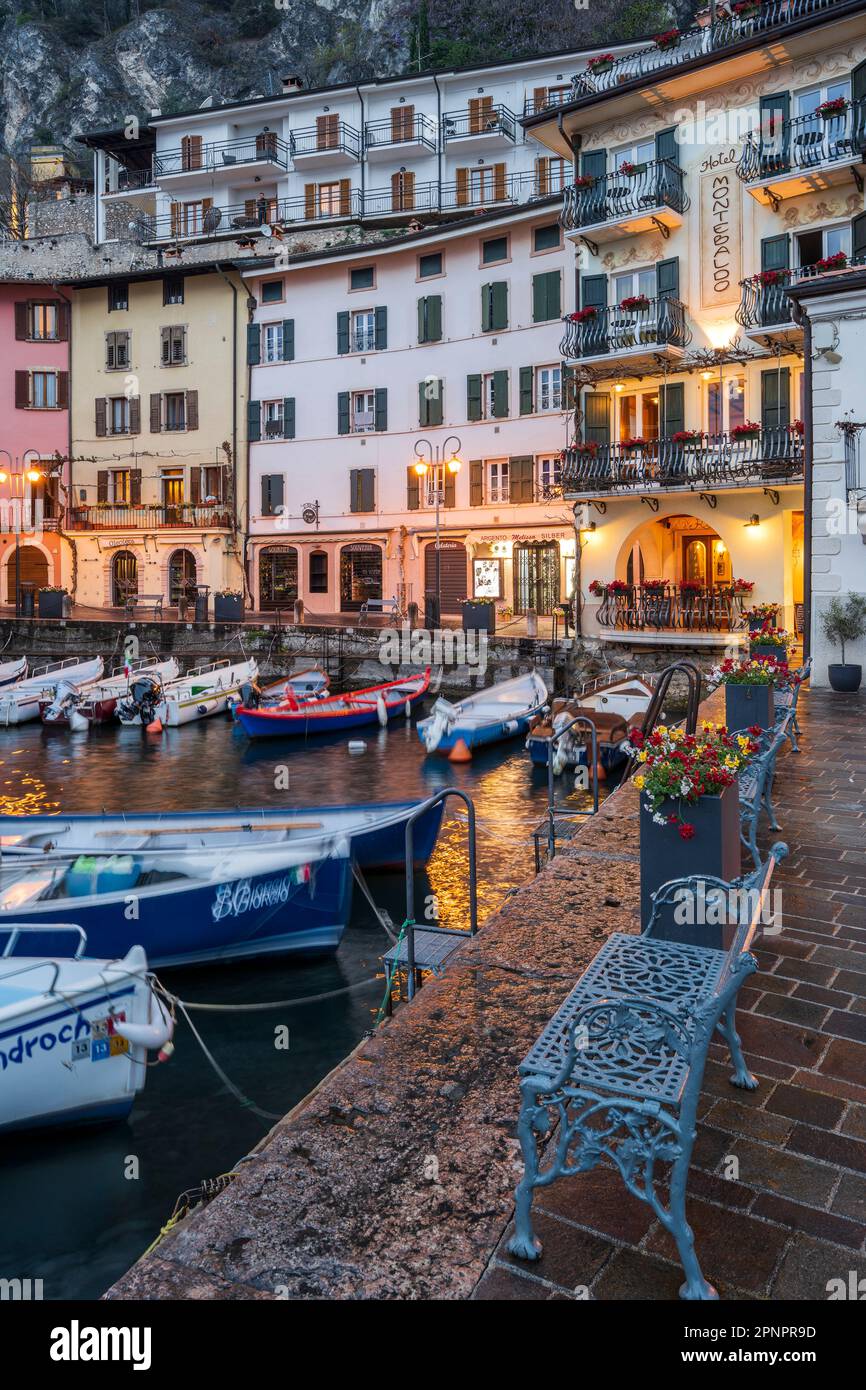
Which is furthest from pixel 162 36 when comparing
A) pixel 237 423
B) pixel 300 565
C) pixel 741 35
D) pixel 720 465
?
pixel 720 465

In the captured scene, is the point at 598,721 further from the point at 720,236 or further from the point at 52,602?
the point at 52,602

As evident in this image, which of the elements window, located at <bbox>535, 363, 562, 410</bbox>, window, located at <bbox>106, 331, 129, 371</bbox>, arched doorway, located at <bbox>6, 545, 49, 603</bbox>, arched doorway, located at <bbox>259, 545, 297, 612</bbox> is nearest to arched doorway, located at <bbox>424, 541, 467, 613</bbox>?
window, located at <bbox>535, 363, 562, 410</bbox>

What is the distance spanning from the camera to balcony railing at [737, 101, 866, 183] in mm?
23000

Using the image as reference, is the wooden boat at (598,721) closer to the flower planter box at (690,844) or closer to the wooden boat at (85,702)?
the wooden boat at (85,702)

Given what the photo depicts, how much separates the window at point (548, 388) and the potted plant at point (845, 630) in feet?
57.0

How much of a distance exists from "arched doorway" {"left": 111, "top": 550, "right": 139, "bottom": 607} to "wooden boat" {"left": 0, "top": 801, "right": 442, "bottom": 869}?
3148 cm

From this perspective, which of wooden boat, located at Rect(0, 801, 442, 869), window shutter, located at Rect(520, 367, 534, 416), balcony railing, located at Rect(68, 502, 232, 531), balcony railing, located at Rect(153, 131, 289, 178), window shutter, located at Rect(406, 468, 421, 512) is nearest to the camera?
wooden boat, located at Rect(0, 801, 442, 869)

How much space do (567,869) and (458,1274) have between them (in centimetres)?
446

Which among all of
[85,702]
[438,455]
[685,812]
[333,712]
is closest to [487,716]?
[333,712]

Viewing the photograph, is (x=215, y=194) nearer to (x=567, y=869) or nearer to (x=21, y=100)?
(x=21, y=100)

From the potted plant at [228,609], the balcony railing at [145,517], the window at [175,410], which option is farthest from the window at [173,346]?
the potted plant at [228,609]

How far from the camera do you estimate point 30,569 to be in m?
42.4

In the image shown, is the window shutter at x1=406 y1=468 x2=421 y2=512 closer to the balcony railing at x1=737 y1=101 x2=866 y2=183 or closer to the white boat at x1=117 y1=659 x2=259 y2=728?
the white boat at x1=117 y1=659 x2=259 y2=728

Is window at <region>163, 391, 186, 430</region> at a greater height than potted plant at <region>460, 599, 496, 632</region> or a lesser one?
greater
